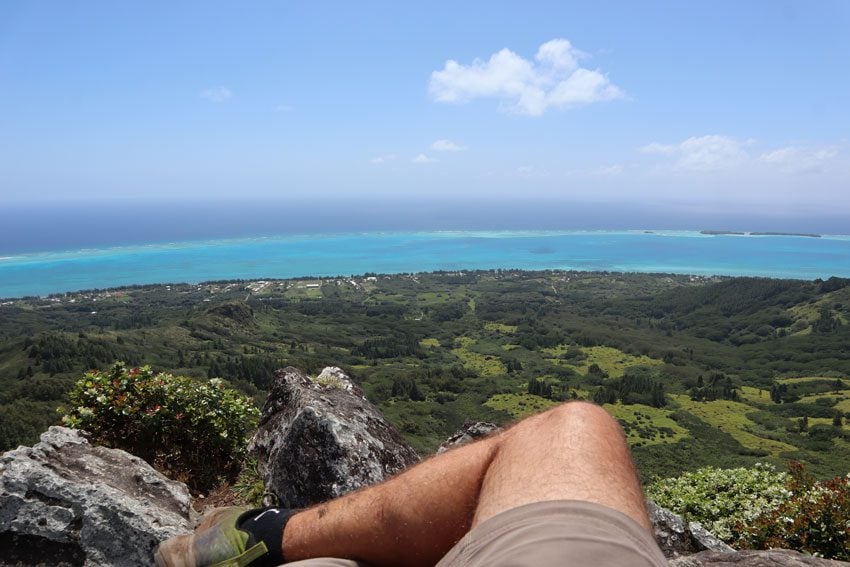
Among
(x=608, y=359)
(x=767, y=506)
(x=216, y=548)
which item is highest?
(x=216, y=548)

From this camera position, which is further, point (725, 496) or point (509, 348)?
point (509, 348)

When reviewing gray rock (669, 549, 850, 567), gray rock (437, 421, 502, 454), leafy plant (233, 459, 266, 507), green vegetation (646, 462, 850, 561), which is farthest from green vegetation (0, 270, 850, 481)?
gray rock (669, 549, 850, 567)

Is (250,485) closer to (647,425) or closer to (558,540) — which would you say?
(558,540)

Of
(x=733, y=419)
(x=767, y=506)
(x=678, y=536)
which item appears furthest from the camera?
(x=733, y=419)

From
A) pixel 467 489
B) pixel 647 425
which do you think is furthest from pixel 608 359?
pixel 467 489

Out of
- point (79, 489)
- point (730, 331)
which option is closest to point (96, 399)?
point (79, 489)

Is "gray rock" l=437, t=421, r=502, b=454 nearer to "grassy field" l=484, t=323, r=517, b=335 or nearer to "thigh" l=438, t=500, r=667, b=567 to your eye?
"thigh" l=438, t=500, r=667, b=567
